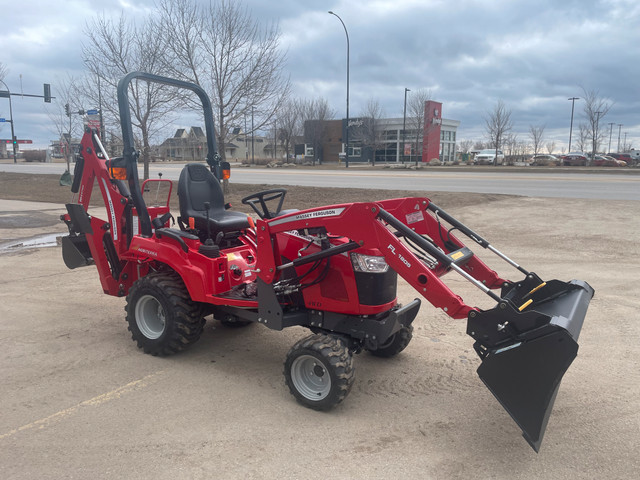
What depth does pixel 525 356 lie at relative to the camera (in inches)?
A: 116

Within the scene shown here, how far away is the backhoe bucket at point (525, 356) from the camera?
287 centimetres

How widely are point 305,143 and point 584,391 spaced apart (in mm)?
55213

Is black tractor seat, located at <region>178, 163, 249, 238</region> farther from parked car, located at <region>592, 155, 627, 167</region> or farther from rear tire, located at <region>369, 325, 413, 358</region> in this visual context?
parked car, located at <region>592, 155, 627, 167</region>

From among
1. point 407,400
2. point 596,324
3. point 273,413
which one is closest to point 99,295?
point 273,413

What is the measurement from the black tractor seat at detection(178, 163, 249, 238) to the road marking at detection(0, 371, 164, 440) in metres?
1.44

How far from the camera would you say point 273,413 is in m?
3.67

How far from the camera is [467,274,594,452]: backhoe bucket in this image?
2.87 metres

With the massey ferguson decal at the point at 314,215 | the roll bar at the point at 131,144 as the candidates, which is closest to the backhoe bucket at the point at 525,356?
the massey ferguson decal at the point at 314,215

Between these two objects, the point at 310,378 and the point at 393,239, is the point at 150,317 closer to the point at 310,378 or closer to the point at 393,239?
the point at 310,378

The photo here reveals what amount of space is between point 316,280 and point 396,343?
3.71 feet

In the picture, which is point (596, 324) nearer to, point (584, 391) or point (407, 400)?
point (584, 391)

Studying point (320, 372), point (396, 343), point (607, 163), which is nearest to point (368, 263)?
point (320, 372)

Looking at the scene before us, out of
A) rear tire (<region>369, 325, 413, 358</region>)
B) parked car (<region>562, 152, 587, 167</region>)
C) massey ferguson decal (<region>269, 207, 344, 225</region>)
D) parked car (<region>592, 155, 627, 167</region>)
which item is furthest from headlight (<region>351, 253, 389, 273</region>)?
parked car (<region>592, 155, 627, 167</region>)

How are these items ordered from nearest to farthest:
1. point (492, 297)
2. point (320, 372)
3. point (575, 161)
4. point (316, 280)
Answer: point (492, 297) < point (320, 372) < point (316, 280) < point (575, 161)
